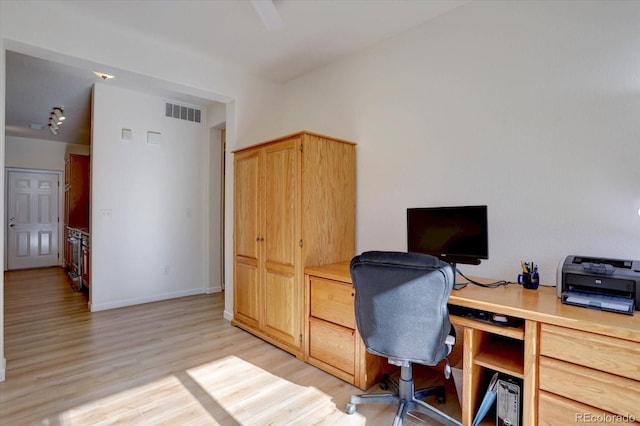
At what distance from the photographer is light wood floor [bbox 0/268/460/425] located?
1.96 metres

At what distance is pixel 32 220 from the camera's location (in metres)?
6.83

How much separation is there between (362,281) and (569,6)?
2.09 meters

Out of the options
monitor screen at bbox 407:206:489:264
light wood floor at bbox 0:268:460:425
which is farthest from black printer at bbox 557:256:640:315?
light wood floor at bbox 0:268:460:425

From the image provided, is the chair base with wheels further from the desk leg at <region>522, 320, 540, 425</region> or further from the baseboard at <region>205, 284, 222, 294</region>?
the baseboard at <region>205, 284, 222, 294</region>

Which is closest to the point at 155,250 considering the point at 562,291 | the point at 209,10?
the point at 209,10

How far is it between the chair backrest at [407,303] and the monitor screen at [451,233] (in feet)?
1.59

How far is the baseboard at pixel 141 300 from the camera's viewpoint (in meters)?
3.99

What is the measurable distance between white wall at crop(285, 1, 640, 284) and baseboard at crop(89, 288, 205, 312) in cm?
296

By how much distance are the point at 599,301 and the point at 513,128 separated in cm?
119

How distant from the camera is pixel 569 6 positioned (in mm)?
1979

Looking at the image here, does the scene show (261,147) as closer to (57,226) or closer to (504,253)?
(504,253)

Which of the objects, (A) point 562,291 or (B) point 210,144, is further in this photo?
(B) point 210,144

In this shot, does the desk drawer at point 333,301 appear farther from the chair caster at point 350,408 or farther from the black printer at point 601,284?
the black printer at point 601,284

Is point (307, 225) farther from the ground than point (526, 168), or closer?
closer
